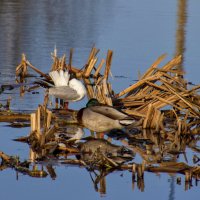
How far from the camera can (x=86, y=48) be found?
1723 centimetres

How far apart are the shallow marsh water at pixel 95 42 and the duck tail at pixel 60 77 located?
1.07 feet

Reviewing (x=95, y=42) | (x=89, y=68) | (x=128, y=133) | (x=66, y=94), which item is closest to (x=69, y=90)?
(x=66, y=94)

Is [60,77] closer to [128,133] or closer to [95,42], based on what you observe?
[128,133]

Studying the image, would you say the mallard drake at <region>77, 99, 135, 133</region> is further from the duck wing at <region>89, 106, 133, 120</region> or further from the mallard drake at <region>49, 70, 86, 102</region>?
the mallard drake at <region>49, 70, 86, 102</region>

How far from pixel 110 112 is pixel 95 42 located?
340 inches

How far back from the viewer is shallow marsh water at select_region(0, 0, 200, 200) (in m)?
7.53

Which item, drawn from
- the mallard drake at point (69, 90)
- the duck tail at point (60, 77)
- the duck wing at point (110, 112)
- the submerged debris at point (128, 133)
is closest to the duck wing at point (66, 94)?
the mallard drake at point (69, 90)

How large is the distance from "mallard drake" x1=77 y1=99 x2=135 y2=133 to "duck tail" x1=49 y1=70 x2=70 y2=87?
197cm

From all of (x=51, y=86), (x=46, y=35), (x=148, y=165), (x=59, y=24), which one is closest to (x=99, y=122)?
(x=148, y=165)

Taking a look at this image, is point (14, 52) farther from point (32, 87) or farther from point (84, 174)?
point (84, 174)

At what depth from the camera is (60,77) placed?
38.1 feet

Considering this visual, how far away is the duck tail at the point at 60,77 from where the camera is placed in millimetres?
11539

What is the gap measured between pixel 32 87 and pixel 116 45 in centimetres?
525

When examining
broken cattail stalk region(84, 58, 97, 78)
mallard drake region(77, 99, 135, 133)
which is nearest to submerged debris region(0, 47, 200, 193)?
broken cattail stalk region(84, 58, 97, 78)
